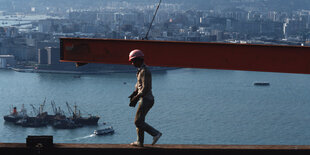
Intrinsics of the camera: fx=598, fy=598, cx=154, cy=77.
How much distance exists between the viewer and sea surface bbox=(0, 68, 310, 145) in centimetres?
1334

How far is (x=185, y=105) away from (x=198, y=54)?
13.9 metres

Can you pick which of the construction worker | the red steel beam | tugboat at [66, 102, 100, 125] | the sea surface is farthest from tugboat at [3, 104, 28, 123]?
the construction worker

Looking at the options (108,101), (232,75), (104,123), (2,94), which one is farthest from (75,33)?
(104,123)

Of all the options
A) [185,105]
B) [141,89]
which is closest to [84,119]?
[185,105]

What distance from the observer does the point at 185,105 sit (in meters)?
16.5

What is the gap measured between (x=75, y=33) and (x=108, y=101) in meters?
25.9

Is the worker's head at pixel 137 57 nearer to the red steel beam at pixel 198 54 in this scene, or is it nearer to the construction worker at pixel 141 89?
the construction worker at pixel 141 89

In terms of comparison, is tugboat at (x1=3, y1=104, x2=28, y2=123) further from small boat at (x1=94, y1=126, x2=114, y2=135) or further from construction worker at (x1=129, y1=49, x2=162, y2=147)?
construction worker at (x1=129, y1=49, x2=162, y2=147)

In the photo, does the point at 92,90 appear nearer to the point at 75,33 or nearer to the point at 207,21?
the point at 75,33

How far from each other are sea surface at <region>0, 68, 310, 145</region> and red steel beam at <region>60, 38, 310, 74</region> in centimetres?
941

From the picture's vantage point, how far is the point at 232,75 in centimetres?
2438

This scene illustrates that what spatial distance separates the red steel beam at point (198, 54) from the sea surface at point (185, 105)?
9.41m

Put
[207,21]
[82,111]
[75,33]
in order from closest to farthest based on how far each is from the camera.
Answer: [82,111]
[75,33]
[207,21]

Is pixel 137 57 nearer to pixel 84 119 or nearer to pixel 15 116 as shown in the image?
pixel 84 119
